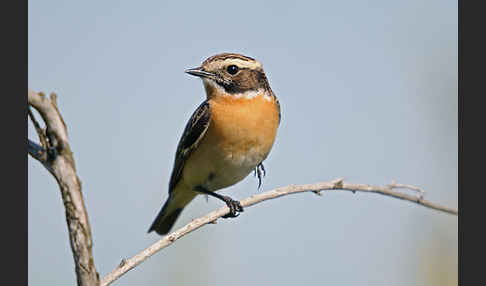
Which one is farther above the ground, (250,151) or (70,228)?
(70,228)

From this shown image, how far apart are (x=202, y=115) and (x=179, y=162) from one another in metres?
0.60

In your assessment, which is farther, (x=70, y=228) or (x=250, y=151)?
(x=250, y=151)

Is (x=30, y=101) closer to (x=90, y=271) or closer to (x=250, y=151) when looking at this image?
(x=90, y=271)

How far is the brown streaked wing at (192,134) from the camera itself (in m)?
5.20

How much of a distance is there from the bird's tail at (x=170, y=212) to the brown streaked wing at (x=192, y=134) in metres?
0.47

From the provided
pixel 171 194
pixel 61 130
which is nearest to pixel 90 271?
pixel 61 130

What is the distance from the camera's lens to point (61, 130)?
1946 millimetres

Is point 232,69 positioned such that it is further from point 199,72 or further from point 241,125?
point 241,125

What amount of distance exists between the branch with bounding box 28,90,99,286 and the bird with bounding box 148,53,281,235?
308cm

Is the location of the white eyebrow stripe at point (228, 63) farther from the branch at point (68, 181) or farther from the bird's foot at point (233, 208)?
the branch at point (68, 181)

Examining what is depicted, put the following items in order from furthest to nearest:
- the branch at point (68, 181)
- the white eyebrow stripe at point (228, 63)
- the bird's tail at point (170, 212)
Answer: the bird's tail at point (170, 212), the white eyebrow stripe at point (228, 63), the branch at point (68, 181)

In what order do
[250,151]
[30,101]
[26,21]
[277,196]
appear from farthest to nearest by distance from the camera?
[250,151], [277,196], [26,21], [30,101]

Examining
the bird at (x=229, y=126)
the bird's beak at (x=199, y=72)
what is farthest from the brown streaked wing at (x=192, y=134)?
the bird's beak at (x=199, y=72)

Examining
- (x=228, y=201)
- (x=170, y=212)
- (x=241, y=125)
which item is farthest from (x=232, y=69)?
(x=170, y=212)
